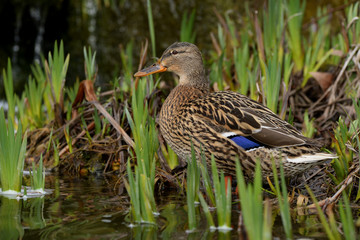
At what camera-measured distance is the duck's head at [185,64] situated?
4590 mm

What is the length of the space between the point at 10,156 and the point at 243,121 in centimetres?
158

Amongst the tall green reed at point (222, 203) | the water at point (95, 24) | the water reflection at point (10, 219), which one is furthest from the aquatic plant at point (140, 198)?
the water at point (95, 24)

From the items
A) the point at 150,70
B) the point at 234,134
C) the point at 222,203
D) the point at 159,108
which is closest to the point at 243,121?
the point at 234,134

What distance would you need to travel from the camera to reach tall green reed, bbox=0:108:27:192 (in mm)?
3521

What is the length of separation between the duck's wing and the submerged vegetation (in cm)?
31

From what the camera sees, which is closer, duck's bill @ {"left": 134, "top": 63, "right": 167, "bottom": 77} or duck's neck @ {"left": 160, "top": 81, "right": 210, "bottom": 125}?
duck's neck @ {"left": 160, "top": 81, "right": 210, "bottom": 125}

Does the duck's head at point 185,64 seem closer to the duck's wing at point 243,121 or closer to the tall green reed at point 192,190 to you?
the duck's wing at point 243,121

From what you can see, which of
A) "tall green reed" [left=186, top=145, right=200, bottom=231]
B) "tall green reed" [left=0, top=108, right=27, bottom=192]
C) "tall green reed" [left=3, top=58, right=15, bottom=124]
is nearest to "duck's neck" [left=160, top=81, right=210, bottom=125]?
"tall green reed" [left=186, top=145, right=200, bottom=231]

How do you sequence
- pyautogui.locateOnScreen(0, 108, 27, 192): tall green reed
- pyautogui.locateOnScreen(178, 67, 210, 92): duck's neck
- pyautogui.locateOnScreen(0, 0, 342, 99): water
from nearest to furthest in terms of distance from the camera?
1. pyautogui.locateOnScreen(0, 108, 27, 192): tall green reed
2. pyautogui.locateOnScreen(178, 67, 210, 92): duck's neck
3. pyautogui.locateOnScreen(0, 0, 342, 99): water

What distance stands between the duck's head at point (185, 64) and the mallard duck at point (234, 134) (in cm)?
31

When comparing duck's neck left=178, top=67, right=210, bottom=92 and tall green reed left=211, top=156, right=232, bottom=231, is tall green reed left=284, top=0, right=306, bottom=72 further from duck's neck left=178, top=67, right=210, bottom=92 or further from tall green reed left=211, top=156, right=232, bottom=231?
tall green reed left=211, top=156, right=232, bottom=231

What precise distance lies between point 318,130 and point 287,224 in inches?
89.2

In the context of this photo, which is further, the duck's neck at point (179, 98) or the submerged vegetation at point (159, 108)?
the duck's neck at point (179, 98)

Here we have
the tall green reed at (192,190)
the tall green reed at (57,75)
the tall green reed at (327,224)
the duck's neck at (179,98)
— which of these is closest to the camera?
the tall green reed at (327,224)
